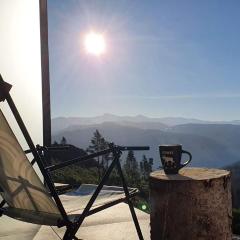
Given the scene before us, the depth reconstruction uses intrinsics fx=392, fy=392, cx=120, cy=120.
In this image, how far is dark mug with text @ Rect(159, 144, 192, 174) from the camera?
2928mm

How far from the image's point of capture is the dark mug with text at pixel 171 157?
9.61 ft

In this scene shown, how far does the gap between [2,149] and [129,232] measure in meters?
2.50

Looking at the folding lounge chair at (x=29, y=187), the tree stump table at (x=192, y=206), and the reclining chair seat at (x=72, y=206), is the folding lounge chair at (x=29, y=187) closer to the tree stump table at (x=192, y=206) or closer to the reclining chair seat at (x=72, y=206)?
the reclining chair seat at (x=72, y=206)

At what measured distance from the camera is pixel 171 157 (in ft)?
9.76

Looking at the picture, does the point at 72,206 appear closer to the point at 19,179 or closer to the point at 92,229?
the point at 19,179

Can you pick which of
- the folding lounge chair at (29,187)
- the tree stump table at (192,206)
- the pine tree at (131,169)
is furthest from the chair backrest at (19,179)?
the pine tree at (131,169)

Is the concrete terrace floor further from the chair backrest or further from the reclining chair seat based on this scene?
the chair backrest

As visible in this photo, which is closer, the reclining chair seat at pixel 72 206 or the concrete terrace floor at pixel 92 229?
the reclining chair seat at pixel 72 206

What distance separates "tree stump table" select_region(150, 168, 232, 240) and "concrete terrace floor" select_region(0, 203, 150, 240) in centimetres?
109

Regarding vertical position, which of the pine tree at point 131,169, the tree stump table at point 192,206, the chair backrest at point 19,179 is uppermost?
the chair backrest at point 19,179

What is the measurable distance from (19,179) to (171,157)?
1.26 meters

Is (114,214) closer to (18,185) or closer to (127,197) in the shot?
(127,197)

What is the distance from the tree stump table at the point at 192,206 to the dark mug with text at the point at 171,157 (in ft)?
0.36

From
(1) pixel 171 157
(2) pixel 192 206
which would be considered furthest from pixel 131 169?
(2) pixel 192 206
